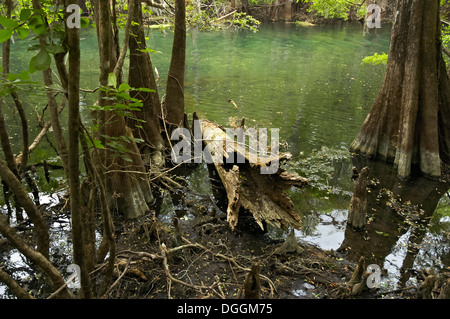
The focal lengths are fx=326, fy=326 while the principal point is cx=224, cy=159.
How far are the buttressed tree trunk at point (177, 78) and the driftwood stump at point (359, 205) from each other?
4807 millimetres

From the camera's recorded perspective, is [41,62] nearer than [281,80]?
Yes

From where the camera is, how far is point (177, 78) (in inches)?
335

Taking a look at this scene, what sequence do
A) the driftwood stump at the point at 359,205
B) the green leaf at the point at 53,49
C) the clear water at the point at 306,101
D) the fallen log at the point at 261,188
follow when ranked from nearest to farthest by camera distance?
the green leaf at the point at 53,49
the fallen log at the point at 261,188
the driftwood stump at the point at 359,205
the clear water at the point at 306,101

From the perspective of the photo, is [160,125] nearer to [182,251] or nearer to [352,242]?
[182,251]

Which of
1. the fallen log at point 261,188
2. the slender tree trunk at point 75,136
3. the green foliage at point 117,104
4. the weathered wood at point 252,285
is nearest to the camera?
the slender tree trunk at point 75,136

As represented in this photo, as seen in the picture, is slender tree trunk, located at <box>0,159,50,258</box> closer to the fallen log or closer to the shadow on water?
the fallen log

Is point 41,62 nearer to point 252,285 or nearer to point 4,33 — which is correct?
point 4,33

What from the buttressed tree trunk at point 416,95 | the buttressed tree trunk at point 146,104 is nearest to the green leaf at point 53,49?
the buttressed tree trunk at point 146,104

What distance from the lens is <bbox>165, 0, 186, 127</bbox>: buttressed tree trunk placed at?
8.23m

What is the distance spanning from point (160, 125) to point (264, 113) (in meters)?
5.00

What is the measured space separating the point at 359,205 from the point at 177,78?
540 cm

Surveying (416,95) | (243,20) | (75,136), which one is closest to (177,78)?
(243,20)

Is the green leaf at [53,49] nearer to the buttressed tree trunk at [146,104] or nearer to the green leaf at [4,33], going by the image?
the green leaf at [4,33]

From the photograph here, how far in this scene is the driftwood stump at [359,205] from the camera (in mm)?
5668
